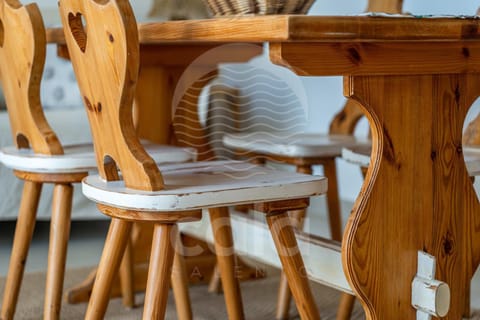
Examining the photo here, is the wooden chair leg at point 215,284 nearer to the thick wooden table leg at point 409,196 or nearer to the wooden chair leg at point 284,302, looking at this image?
the wooden chair leg at point 284,302

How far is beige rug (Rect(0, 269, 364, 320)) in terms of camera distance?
2281 mm

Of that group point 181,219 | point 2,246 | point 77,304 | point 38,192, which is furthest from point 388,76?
point 2,246

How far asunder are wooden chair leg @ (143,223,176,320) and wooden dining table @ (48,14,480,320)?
1.01 feet

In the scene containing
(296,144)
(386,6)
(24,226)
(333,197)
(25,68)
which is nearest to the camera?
(25,68)

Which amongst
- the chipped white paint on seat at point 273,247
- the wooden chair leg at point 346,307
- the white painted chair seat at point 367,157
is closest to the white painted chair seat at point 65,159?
the chipped white paint on seat at point 273,247

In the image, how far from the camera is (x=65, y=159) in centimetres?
185

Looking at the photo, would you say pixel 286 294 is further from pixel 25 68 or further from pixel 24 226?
pixel 25 68

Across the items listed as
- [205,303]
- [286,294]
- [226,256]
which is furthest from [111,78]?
[205,303]

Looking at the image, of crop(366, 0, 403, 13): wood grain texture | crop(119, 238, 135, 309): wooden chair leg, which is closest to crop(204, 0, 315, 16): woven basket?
crop(366, 0, 403, 13): wood grain texture

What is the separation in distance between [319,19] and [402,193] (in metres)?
0.40

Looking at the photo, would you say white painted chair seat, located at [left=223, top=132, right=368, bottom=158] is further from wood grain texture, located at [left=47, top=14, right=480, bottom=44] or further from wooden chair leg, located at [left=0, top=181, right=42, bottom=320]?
wood grain texture, located at [left=47, top=14, right=480, bottom=44]

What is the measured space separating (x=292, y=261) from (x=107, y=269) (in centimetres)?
36

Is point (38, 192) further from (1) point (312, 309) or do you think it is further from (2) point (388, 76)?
(2) point (388, 76)

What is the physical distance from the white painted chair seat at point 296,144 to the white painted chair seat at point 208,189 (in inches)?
20.4
